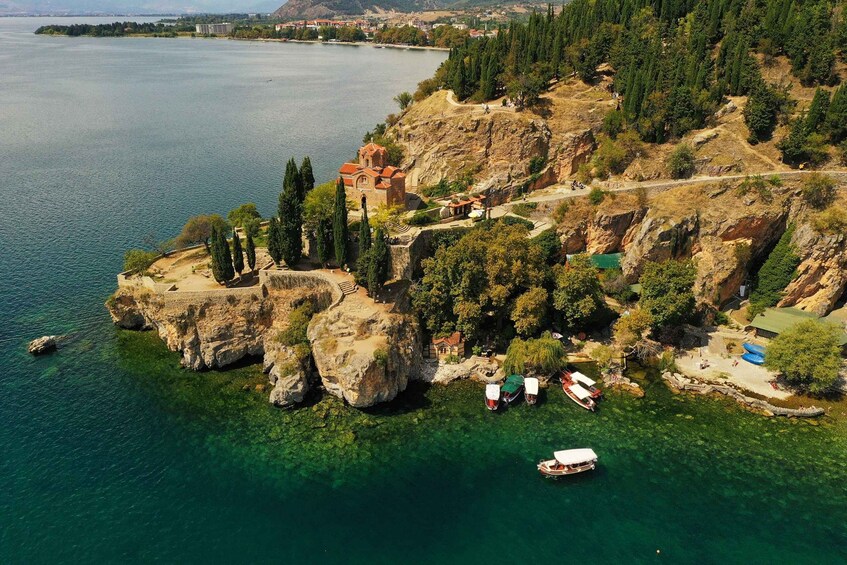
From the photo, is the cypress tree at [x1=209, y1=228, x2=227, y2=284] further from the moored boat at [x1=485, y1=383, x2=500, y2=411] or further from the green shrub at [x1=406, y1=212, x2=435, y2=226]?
the moored boat at [x1=485, y1=383, x2=500, y2=411]

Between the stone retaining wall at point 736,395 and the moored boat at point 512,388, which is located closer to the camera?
the stone retaining wall at point 736,395

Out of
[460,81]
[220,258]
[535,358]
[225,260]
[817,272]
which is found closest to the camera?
[535,358]

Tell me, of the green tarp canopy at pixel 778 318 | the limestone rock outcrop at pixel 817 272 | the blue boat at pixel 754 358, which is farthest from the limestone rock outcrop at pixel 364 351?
the limestone rock outcrop at pixel 817 272

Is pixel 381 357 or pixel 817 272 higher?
pixel 817 272

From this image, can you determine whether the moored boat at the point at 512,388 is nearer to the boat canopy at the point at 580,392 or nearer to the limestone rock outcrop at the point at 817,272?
the boat canopy at the point at 580,392

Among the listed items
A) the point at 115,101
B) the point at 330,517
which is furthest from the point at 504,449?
the point at 115,101

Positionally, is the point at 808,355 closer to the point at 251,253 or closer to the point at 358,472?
the point at 358,472

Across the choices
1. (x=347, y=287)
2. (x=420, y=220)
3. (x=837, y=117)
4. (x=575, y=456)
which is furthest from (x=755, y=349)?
(x=347, y=287)
